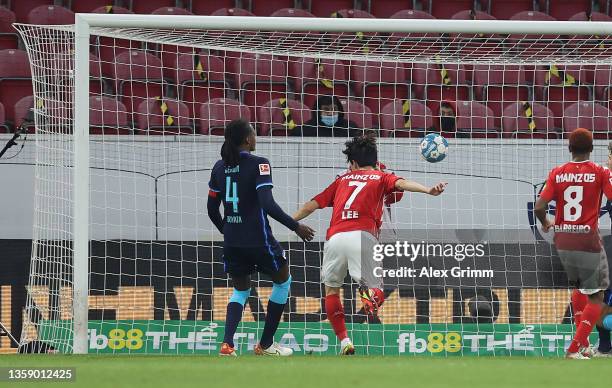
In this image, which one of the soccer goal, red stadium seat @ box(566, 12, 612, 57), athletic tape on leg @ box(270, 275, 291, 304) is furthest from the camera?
red stadium seat @ box(566, 12, 612, 57)

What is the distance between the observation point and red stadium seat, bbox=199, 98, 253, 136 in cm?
1103

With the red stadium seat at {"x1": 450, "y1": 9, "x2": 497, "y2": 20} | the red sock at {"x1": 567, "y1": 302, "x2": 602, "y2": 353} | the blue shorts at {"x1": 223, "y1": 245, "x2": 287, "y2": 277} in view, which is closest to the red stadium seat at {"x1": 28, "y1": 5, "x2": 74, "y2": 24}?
the red stadium seat at {"x1": 450, "y1": 9, "x2": 497, "y2": 20}

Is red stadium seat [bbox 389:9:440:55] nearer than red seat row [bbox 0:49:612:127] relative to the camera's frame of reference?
Yes

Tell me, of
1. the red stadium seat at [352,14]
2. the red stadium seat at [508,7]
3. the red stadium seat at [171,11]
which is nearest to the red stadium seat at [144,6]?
the red stadium seat at [171,11]

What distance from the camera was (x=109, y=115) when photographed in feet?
37.3

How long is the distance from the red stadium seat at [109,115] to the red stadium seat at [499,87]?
3632 mm

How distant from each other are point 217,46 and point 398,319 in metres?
2.85

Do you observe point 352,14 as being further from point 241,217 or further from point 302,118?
point 241,217

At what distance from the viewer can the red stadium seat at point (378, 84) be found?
1209 cm

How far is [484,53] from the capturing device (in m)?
10.7

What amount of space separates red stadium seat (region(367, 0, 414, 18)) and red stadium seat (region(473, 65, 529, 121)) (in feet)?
9.69

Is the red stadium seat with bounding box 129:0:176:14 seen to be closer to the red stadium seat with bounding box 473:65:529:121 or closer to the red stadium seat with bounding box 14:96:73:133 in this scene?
the red stadium seat with bounding box 14:96:73:133

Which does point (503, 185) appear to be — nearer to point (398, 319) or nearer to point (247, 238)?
point (398, 319)

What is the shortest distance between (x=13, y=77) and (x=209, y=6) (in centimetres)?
306
